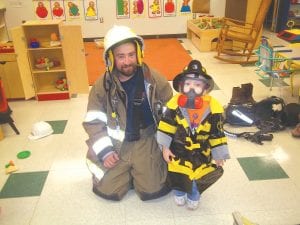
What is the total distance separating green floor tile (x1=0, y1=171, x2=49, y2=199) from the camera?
1901 mm

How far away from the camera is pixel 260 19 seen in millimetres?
4164

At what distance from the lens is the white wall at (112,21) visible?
5.50 meters

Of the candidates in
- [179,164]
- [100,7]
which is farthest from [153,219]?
[100,7]

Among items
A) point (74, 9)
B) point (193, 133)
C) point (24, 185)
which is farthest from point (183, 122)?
point (74, 9)

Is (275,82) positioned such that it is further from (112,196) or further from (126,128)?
(112,196)

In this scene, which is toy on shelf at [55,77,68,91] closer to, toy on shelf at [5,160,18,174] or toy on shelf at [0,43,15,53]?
toy on shelf at [0,43,15,53]

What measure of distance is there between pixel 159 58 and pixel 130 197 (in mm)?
3086

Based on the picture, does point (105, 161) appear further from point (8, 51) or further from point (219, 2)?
point (219, 2)

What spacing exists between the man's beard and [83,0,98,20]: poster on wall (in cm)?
437

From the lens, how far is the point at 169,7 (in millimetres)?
5754

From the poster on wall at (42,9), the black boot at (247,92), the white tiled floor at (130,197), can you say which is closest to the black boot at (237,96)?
the black boot at (247,92)

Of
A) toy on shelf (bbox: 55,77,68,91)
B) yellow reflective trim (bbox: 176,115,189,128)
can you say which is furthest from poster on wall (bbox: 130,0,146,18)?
yellow reflective trim (bbox: 176,115,189,128)

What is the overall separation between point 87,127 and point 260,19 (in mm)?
3369

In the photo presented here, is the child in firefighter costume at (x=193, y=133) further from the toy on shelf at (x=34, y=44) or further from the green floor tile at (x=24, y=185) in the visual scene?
the toy on shelf at (x=34, y=44)
